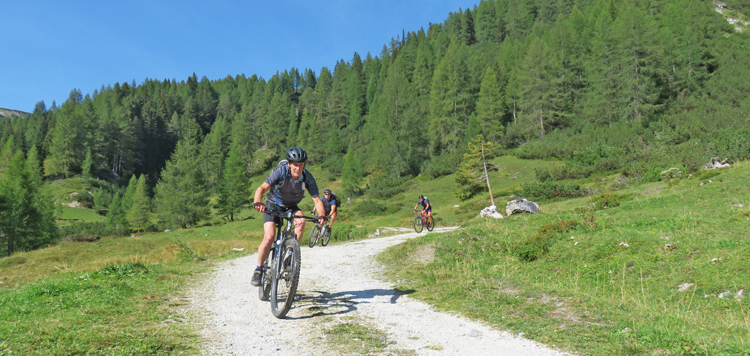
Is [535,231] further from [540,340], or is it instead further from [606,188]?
[606,188]

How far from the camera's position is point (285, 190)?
21.8 feet

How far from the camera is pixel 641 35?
A: 2136 inches

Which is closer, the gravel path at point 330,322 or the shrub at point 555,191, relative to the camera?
the gravel path at point 330,322

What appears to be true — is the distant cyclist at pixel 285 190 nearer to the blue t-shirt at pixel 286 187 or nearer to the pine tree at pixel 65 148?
the blue t-shirt at pixel 286 187

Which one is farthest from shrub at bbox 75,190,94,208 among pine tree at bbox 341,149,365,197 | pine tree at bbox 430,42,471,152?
pine tree at bbox 430,42,471,152

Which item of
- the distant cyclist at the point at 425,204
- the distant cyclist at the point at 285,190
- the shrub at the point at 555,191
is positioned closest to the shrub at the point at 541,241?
the distant cyclist at the point at 285,190

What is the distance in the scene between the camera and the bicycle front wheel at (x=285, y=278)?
5.60m

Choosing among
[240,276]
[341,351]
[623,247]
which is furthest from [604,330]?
[240,276]

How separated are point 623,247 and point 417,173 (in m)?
63.6

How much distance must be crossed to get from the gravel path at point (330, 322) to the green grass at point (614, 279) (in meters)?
0.52

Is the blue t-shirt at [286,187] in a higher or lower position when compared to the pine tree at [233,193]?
lower

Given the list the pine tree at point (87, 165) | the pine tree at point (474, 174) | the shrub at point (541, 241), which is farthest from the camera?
the pine tree at point (87, 165)

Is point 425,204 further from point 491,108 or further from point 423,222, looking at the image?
point 491,108

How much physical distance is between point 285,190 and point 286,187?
61 millimetres
